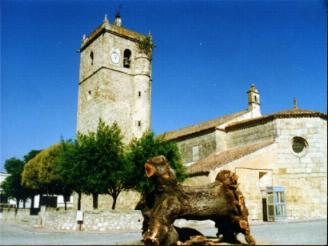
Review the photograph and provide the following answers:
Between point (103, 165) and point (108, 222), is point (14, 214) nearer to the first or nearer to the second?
point (103, 165)

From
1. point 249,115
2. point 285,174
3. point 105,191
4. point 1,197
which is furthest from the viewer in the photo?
point 1,197

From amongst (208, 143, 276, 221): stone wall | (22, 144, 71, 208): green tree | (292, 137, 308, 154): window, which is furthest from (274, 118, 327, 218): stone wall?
(22, 144, 71, 208): green tree

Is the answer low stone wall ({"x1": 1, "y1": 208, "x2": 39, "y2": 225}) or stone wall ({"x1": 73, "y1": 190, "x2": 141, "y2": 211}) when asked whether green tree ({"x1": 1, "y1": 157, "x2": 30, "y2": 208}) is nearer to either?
low stone wall ({"x1": 1, "y1": 208, "x2": 39, "y2": 225})

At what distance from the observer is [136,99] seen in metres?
35.3

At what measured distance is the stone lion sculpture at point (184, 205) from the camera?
746 centimetres

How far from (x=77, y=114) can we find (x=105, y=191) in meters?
16.2

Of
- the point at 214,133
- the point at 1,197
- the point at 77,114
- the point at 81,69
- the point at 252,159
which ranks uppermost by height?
the point at 81,69

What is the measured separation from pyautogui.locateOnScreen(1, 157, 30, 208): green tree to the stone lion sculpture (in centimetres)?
4474

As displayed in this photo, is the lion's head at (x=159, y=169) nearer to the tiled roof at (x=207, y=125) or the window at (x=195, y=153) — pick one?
the tiled roof at (x=207, y=125)

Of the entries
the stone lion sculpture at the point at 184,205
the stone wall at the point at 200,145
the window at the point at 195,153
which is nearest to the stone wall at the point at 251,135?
the stone wall at the point at 200,145

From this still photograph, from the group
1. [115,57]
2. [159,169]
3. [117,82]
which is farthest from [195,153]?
[159,169]

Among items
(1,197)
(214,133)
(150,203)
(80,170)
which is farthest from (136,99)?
(1,197)

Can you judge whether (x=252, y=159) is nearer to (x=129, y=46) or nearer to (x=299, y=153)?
(x=299, y=153)

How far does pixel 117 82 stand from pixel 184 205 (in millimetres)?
→ 27902
